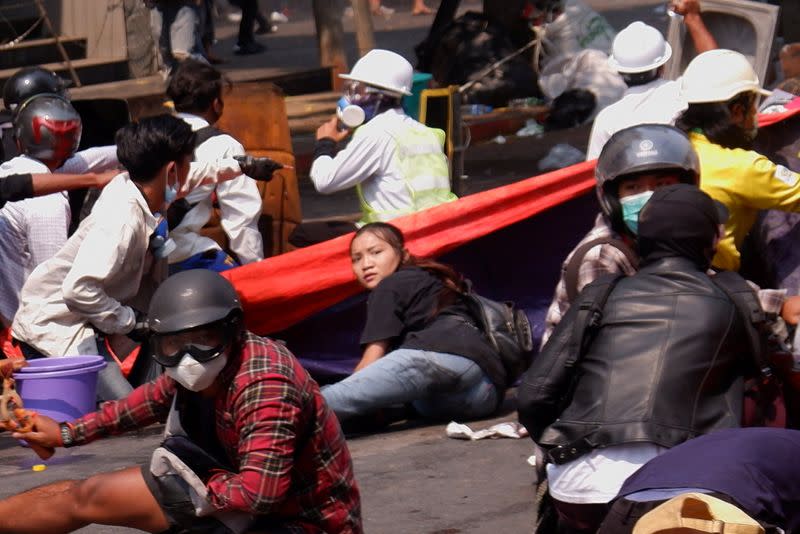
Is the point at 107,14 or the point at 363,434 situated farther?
the point at 107,14

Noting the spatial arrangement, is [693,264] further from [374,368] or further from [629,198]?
[374,368]

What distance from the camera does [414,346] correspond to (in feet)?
21.3

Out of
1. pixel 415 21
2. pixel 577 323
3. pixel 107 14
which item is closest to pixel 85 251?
pixel 577 323

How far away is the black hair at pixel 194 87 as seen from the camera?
25.4 ft

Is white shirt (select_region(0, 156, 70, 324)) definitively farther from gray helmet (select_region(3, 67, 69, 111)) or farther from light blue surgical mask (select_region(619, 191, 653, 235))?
light blue surgical mask (select_region(619, 191, 653, 235))

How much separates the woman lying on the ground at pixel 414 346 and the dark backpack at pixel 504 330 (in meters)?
0.04

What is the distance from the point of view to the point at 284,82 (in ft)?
48.3

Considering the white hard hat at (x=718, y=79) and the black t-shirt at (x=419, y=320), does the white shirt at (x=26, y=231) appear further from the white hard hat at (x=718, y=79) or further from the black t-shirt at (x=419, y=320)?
the white hard hat at (x=718, y=79)

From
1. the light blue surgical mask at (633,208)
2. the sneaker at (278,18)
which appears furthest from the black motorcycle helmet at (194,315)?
the sneaker at (278,18)

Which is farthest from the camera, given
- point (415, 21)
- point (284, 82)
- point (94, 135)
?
point (415, 21)

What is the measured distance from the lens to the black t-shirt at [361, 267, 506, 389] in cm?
653

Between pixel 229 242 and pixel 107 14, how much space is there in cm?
655

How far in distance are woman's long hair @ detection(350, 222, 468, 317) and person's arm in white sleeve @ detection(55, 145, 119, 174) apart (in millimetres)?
1440

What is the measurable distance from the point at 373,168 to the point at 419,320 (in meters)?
1.11
